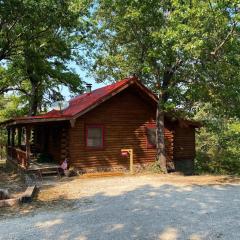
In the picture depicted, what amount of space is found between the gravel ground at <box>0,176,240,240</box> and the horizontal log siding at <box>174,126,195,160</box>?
10.2 meters

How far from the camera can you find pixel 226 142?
34.4 metres

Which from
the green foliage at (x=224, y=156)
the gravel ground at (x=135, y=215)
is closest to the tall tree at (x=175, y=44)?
the gravel ground at (x=135, y=215)

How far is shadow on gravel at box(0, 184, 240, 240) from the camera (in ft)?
28.8

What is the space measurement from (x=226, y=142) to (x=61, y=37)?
56.9ft

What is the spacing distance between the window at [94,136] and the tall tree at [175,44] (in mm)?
3410

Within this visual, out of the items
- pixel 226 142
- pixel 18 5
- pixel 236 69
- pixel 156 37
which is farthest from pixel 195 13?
pixel 226 142

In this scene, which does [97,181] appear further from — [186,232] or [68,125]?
[186,232]

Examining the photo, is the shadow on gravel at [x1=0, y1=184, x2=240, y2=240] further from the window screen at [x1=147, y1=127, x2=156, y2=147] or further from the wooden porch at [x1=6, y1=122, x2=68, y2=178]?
the window screen at [x1=147, y1=127, x2=156, y2=147]

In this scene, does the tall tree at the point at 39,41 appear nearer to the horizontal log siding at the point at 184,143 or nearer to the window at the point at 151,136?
the window at the point at 151,136

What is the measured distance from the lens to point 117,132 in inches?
881

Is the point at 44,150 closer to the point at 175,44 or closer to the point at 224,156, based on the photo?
the point at 175,44

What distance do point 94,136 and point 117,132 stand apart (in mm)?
1450

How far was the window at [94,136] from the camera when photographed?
21.4m

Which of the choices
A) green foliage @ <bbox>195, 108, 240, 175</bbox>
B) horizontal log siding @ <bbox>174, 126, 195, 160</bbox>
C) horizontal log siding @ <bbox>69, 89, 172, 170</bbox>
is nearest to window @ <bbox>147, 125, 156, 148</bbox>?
horizontal log siding @ <bbox>69, 89, 172, 170</bbox>
